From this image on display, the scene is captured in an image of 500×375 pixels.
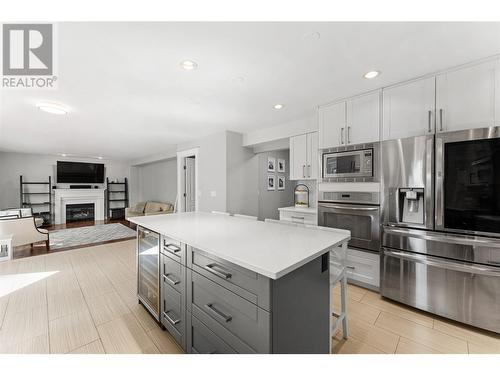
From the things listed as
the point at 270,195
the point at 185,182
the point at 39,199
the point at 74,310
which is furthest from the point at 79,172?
the point at 270,195

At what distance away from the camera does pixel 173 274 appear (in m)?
1.62

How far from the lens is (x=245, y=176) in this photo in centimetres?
427

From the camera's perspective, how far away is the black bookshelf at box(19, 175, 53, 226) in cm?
667

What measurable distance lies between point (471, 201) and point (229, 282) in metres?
2.20

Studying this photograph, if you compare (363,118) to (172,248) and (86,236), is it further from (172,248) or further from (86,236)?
(86,236)

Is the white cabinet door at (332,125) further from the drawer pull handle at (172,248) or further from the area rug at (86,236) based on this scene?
the area rug at (86,236)

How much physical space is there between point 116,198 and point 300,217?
832 cm

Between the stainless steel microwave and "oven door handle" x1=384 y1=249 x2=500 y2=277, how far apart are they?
902mm

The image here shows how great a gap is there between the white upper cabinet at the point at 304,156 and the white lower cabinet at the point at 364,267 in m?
1.19

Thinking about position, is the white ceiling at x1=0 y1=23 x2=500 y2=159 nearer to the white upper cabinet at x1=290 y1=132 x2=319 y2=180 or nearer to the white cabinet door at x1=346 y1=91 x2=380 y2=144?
the white cabinet door at x1=346 y1=91 x2=380 y2=144

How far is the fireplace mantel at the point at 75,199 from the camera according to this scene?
7.14 metres

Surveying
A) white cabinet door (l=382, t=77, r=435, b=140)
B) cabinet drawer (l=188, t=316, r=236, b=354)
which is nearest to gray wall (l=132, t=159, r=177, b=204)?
cabinet drawer (l=188, t=316, r=236, b=354)

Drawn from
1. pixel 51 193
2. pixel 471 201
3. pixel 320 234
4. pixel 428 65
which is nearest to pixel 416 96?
pixel 428 65
